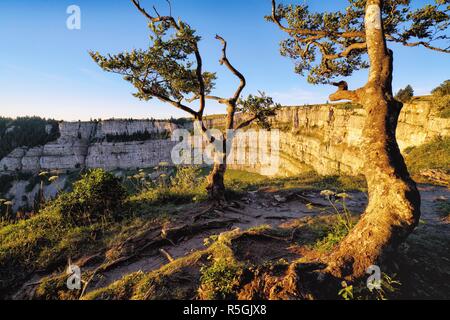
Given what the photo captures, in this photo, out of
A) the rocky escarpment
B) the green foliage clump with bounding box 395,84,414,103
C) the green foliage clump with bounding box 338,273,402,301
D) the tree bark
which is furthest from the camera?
the rocky escarpment

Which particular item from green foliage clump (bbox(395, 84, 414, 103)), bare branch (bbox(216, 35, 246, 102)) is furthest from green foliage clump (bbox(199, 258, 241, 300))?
green foliage clump (bbox(395, 84, 414, 103))

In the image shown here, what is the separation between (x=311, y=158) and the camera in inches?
2126

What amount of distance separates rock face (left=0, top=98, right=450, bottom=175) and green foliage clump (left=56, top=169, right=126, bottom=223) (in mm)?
10291

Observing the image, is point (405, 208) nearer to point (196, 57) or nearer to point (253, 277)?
point (253, 277)

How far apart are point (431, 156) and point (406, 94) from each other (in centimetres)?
1204

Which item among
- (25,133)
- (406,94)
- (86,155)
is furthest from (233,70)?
(25,133)

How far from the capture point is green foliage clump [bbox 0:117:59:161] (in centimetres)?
12400

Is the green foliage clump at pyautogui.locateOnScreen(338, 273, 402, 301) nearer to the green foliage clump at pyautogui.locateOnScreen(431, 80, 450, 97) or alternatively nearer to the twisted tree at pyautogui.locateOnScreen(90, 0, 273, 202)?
the twisted tree at pyautogui.locateOnScreen(90, 0, 273, 202)

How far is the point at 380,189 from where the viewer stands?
4488 millimetres

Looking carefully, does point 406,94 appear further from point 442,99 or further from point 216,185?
point 216,185

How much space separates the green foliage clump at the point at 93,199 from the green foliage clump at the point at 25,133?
151763 mm

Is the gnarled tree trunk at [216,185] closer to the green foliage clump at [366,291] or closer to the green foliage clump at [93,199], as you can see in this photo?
the green foliage clump at [93,199]
